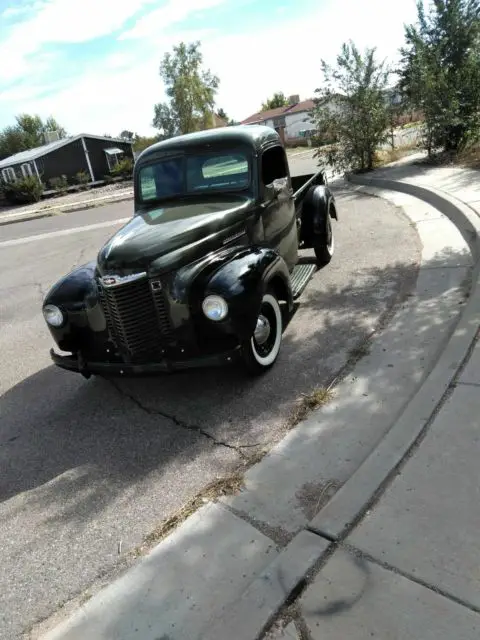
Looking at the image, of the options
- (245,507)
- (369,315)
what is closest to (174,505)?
(245,507)

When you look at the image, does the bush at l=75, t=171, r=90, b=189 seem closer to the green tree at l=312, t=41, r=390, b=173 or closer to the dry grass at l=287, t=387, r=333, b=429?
the green tree at l=312, t=41, r=390, b=173

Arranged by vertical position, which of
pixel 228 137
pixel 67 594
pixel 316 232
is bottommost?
pixel 67 594

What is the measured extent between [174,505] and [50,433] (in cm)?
151

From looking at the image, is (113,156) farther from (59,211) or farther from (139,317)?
(139,317)

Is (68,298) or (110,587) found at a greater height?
(68,298)

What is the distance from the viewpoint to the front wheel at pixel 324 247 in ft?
21.0

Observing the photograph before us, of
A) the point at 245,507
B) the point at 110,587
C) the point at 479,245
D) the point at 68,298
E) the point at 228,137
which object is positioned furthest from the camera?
the point at 479,245

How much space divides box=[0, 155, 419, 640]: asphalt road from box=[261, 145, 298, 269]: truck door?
735mm

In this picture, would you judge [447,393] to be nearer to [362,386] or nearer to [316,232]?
[362,386]

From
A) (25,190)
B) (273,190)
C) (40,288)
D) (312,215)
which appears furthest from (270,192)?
(25,190)

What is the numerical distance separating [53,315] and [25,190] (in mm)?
31134

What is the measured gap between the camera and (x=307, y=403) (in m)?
3.59

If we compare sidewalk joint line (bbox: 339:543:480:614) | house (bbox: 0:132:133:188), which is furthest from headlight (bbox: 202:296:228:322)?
house (bbox: 0:132:133:188)

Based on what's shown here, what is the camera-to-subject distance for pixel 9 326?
6664 millimetres
